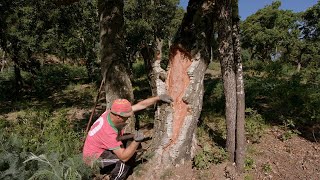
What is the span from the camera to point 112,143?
429 centimetres

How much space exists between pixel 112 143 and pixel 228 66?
2.17 meters

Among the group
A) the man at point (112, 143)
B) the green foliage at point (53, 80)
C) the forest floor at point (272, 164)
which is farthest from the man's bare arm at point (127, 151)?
the green foliage at point (53, 80)

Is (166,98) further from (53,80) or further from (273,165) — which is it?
(53,80)

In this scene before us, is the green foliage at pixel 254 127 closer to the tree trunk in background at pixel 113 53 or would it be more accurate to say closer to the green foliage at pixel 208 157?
the green foliage at pixel 208 157

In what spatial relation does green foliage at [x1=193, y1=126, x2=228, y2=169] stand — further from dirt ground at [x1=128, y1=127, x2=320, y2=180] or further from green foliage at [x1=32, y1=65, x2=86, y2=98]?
green foliage at [x1=32, y1=65, x2=86, y2=98]

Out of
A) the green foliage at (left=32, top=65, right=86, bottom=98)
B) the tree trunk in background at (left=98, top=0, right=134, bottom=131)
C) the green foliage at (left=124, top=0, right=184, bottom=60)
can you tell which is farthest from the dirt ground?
the green foliage at (left=32, top=65, right=86, bottom=98)

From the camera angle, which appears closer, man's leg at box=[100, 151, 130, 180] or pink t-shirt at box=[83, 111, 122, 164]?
pink t-shirt at box=[83, 111, 122, 164]

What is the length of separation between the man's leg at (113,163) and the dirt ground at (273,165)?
1.45 feet

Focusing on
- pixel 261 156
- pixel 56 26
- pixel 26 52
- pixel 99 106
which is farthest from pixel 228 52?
pixel 26 52

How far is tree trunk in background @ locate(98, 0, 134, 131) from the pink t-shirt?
91.2 inches

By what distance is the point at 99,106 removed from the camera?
44.3 feet

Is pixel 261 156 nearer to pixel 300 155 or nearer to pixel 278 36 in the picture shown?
pixel 300 155

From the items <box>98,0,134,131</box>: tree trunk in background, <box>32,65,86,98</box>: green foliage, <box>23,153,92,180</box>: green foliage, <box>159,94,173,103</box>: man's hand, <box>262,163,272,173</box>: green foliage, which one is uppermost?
<box>98,0,134,131</box>: tree trunk in background

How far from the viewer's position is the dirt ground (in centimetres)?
510
